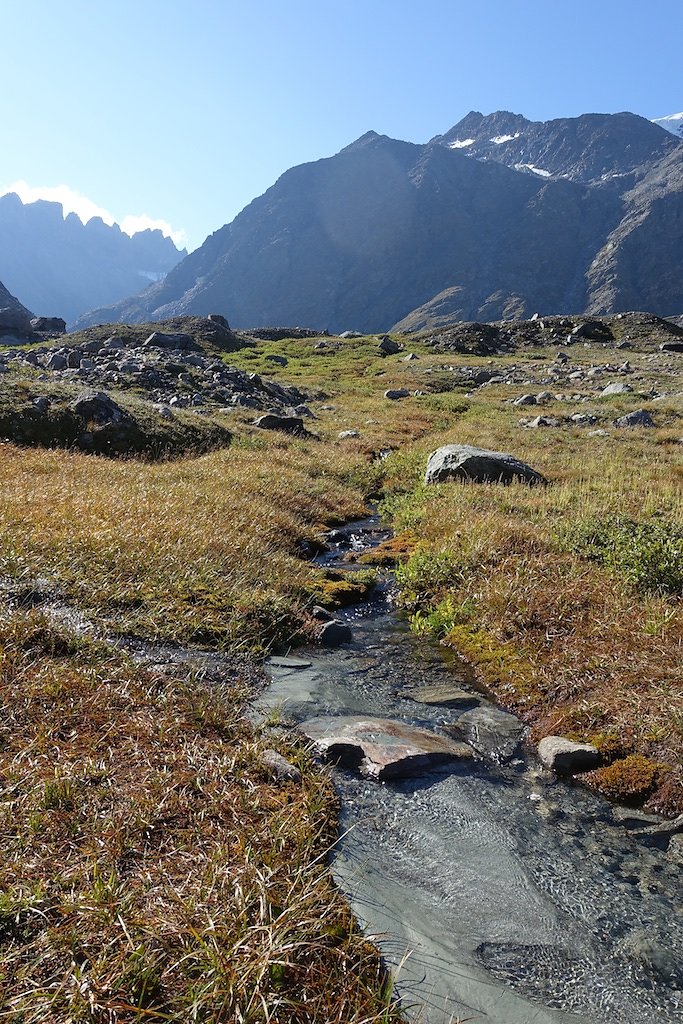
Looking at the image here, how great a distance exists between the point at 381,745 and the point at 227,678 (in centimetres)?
236

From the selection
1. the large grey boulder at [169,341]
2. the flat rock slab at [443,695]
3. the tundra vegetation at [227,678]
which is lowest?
the flat rock slab at [443,695]

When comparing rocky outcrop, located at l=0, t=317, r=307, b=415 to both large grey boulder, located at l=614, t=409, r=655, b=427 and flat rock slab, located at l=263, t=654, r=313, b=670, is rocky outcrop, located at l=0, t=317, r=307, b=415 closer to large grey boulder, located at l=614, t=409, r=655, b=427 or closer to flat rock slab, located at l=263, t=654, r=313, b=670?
large grey boulder, located at l=614, t=409, r=655, b=427

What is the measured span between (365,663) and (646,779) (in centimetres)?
413

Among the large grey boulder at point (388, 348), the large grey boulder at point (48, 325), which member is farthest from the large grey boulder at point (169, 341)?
the large grey boulder at point (48, 325)

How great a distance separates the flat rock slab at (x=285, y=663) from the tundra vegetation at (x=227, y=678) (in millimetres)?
264

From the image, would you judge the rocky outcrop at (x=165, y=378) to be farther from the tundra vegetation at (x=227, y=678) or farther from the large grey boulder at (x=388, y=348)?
the large grey boulder at (x=388, y=348)

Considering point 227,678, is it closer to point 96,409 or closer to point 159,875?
point 159,875

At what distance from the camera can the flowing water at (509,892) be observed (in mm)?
4043

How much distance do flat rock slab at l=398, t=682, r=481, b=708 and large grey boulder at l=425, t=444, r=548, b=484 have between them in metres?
10.9

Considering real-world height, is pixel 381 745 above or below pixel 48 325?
below

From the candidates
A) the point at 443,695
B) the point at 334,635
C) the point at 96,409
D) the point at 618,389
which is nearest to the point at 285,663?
the point at 334,635

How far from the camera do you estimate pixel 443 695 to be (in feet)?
27.6

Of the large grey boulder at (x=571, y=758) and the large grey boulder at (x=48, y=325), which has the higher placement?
the large grey boulder at (x=48, y=325)

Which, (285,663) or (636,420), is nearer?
(285,663)
